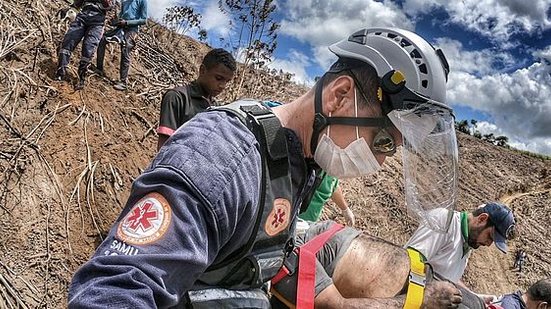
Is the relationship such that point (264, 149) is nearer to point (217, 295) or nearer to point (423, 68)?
point (217, 295)

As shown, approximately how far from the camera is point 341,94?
57.6 inches

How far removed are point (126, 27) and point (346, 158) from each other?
5665 mm

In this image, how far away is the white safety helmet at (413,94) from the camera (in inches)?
58.7

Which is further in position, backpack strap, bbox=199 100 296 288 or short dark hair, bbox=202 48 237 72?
short dark hair, bbox=202 48 237 72

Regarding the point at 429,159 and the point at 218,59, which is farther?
the point at 218,59

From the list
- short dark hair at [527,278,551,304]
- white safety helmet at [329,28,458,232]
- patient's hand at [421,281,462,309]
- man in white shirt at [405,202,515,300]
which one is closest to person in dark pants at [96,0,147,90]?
man in white shirt at [405,202,515,300]

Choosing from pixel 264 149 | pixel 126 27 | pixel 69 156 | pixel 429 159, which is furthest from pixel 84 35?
pixel 264 149

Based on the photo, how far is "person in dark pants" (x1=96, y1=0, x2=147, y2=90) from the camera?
21.4 feet

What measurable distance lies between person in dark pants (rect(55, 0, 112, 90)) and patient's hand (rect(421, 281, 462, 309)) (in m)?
4.99

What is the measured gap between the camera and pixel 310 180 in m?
1.60

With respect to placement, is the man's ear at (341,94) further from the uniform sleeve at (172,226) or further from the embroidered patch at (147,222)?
the embroidered patch at (147,222)

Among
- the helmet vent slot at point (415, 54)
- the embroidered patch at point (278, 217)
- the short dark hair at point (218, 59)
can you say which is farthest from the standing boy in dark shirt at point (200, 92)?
the embroidered patch at point (278, 217)

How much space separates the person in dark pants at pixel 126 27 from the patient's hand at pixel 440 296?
5.28m

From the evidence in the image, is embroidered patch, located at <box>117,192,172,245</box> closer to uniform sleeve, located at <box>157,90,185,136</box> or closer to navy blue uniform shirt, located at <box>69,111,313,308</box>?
navy blue uniform shirt, located at <box>69,111,313,308</box>
